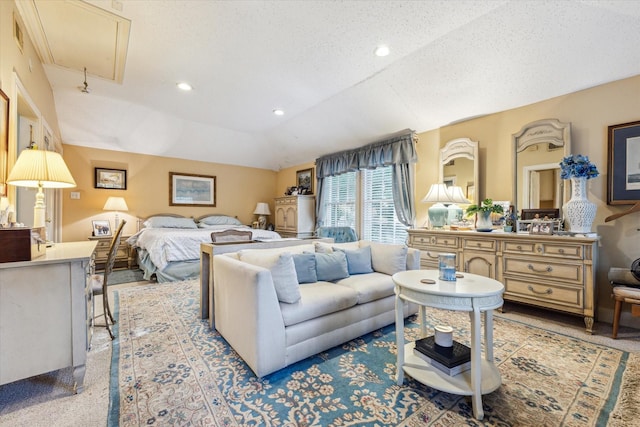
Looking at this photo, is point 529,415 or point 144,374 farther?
point 144,374

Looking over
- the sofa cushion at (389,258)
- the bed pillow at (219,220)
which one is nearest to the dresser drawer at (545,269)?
the sofa cushion at (389,258)

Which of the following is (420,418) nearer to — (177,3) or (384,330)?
(384,330)

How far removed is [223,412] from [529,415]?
66.5 inches

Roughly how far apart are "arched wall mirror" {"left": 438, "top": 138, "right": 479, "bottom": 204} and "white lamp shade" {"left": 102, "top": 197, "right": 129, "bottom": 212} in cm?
572

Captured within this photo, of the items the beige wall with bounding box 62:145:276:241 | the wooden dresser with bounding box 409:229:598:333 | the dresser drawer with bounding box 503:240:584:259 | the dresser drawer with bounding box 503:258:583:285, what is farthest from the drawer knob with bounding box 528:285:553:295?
the beige wall with bounding box 62:145:276:241

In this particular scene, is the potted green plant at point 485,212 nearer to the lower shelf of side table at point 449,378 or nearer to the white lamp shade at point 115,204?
the lower shelf of side table at point 449,378

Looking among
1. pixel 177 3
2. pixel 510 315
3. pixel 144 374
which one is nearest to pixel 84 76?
pixel 177 3

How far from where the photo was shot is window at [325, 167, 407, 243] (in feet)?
15.9

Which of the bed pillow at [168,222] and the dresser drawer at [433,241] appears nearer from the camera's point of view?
the dresser drawer at [433,241]

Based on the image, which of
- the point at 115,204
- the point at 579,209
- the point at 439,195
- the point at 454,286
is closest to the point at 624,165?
the point at 579,209

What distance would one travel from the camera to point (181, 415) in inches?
58.4

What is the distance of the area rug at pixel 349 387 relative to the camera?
1.47 m

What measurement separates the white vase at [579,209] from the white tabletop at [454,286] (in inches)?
62.9

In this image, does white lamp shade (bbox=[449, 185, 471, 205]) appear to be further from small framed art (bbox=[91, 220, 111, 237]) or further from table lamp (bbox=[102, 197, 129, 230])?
small framed art (bbox=[91, 220, 111, 237])
